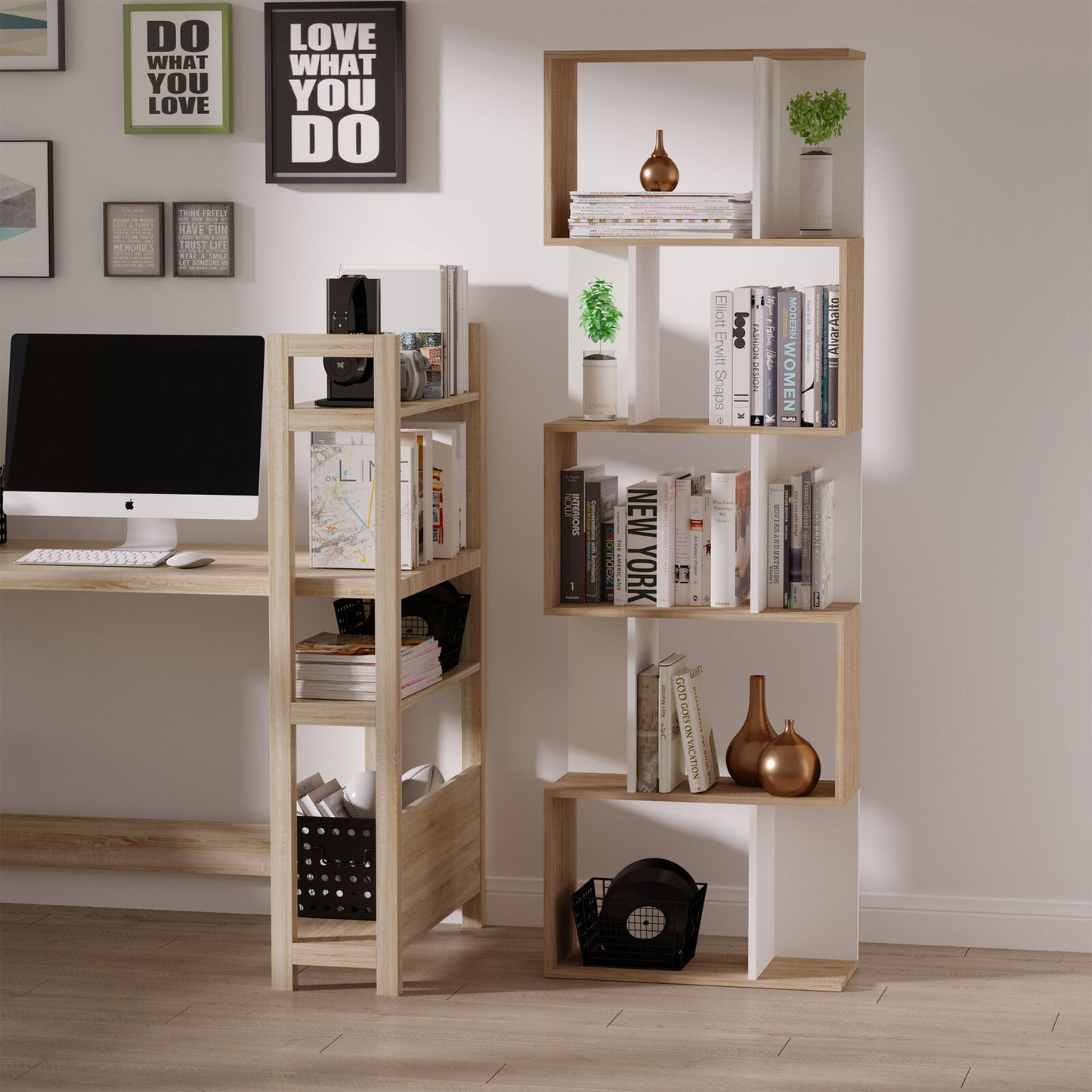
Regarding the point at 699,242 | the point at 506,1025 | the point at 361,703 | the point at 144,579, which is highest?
the point at 699,242

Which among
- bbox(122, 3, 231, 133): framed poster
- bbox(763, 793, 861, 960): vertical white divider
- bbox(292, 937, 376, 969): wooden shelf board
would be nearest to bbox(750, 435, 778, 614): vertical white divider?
bbox(763, 793, 861, 960): vertical white divider

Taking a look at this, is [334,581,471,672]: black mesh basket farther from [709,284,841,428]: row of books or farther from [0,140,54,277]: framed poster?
[0,140,54,277]: framed poster

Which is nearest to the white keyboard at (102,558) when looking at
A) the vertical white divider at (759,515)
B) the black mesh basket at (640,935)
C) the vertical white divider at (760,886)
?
the black mesh basket at (640,935)

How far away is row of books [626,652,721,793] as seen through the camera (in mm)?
3361

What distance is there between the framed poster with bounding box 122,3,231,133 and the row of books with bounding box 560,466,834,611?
1.24 meters

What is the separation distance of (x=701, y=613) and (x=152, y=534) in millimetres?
1231

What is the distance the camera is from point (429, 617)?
3596mm

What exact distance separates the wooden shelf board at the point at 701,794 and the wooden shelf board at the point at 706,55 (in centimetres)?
144

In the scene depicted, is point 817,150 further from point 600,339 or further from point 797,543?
point 797,543

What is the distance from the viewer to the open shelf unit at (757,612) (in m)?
3.28

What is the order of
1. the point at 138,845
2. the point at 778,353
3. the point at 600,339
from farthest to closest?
the point at 138,845 < the point at 600,339 < the point at 778,353

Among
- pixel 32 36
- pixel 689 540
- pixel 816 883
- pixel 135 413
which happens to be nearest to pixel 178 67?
pixel 32 36

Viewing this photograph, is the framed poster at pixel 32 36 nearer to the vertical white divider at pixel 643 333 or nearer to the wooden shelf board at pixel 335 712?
the vertical white divider at pixel 643 333

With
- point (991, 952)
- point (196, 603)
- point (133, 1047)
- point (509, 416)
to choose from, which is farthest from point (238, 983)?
point (991, 952)
